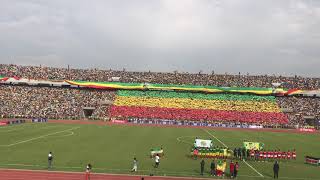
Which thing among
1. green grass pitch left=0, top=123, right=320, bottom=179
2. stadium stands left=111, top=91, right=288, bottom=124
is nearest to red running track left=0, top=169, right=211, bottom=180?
green grass pitch left=0, top=123, right=320, bottom=179

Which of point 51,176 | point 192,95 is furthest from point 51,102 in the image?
point 51,176

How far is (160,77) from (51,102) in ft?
107

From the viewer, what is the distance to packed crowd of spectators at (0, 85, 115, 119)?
9412cm

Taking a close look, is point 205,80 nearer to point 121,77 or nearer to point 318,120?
point 121,77

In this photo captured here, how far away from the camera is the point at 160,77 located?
11831 cm

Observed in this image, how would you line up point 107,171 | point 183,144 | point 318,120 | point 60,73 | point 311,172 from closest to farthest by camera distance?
point 107,171, point 311,172, point 183,144, point 318,120, point 60,73

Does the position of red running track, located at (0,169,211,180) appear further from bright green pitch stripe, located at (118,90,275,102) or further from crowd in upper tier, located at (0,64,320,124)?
bright green pitch stripe, located at (118,90,275,102)

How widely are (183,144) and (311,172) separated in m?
18.1

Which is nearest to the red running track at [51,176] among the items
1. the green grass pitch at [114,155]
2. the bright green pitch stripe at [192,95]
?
the green grass pitch at [114,155]

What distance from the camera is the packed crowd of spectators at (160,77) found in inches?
4478

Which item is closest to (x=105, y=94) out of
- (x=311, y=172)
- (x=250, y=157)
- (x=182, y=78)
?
(x=182, y=78)

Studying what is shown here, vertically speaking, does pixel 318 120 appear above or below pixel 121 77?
below

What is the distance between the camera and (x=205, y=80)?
117500mm

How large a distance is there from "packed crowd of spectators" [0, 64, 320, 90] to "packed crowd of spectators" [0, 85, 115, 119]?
644cm
